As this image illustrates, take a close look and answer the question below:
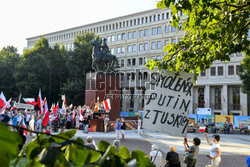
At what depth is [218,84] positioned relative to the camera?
48344 millimetres

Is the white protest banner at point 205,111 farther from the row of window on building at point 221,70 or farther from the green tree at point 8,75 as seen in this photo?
the green tree at point 8,75

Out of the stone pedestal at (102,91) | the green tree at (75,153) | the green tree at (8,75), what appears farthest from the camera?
the green tree at (8,75)

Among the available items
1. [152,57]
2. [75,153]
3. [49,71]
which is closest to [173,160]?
[75,153]

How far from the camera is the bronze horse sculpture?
24.4 metres

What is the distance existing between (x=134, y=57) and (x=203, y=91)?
61.2 feet

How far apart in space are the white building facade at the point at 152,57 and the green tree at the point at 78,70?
196 inches

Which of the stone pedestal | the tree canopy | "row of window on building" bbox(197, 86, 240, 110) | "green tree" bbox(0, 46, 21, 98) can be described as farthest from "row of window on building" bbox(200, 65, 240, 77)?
"green tree" bbox(0, 46, 21, 98)

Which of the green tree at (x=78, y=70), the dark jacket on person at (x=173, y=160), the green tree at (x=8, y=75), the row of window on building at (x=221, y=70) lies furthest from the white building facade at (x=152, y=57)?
the dark jacket on person at (x=173, y=160)

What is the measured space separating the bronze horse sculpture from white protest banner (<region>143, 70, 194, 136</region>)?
20768 mm

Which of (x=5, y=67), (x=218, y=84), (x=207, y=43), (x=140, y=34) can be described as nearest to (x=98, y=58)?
(x=207, y=43)

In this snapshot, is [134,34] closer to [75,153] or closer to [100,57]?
[100,57]

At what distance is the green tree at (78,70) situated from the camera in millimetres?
40344

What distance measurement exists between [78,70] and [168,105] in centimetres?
3940

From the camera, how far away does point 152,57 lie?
178 feet
